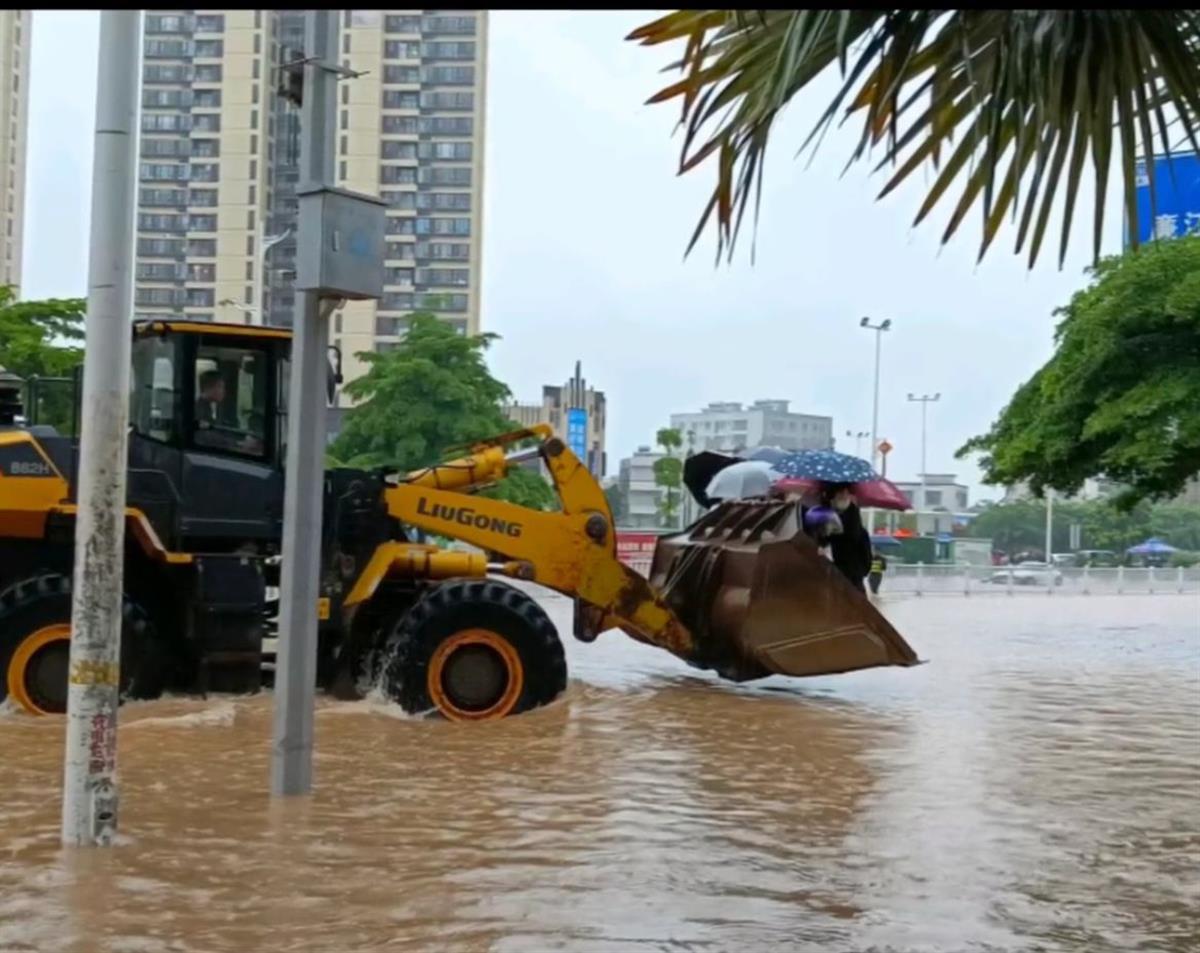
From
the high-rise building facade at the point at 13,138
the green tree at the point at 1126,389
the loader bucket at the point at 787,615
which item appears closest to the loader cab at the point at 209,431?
the loader bucket at the point at 787,615

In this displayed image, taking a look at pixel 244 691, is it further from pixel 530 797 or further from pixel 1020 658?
pixel 1020 658

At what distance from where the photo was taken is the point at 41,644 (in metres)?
10.8

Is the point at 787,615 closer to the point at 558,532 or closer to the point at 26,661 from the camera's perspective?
the point at 558,532

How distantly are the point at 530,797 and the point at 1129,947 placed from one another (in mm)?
3456

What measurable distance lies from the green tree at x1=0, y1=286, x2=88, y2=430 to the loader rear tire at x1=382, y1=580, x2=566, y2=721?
1978cm

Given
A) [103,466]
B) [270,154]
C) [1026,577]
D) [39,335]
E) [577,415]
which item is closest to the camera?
[103,466]

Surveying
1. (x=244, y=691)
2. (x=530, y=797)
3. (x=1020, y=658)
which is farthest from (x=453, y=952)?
(x=1020, y=658)

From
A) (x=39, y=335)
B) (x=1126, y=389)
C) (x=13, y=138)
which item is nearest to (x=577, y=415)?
(x=39, y=335)

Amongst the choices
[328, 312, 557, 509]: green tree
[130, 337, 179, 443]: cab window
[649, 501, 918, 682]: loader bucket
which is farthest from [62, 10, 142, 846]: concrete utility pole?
[328, 312, 557, 509]: green tree

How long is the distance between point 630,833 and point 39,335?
1040 inches

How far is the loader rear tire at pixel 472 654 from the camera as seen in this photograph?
11172mm

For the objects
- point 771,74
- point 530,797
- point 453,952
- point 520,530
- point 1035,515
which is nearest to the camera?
point 771,74

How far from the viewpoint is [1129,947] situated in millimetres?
5695

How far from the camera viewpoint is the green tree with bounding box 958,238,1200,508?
16891 millimetres
